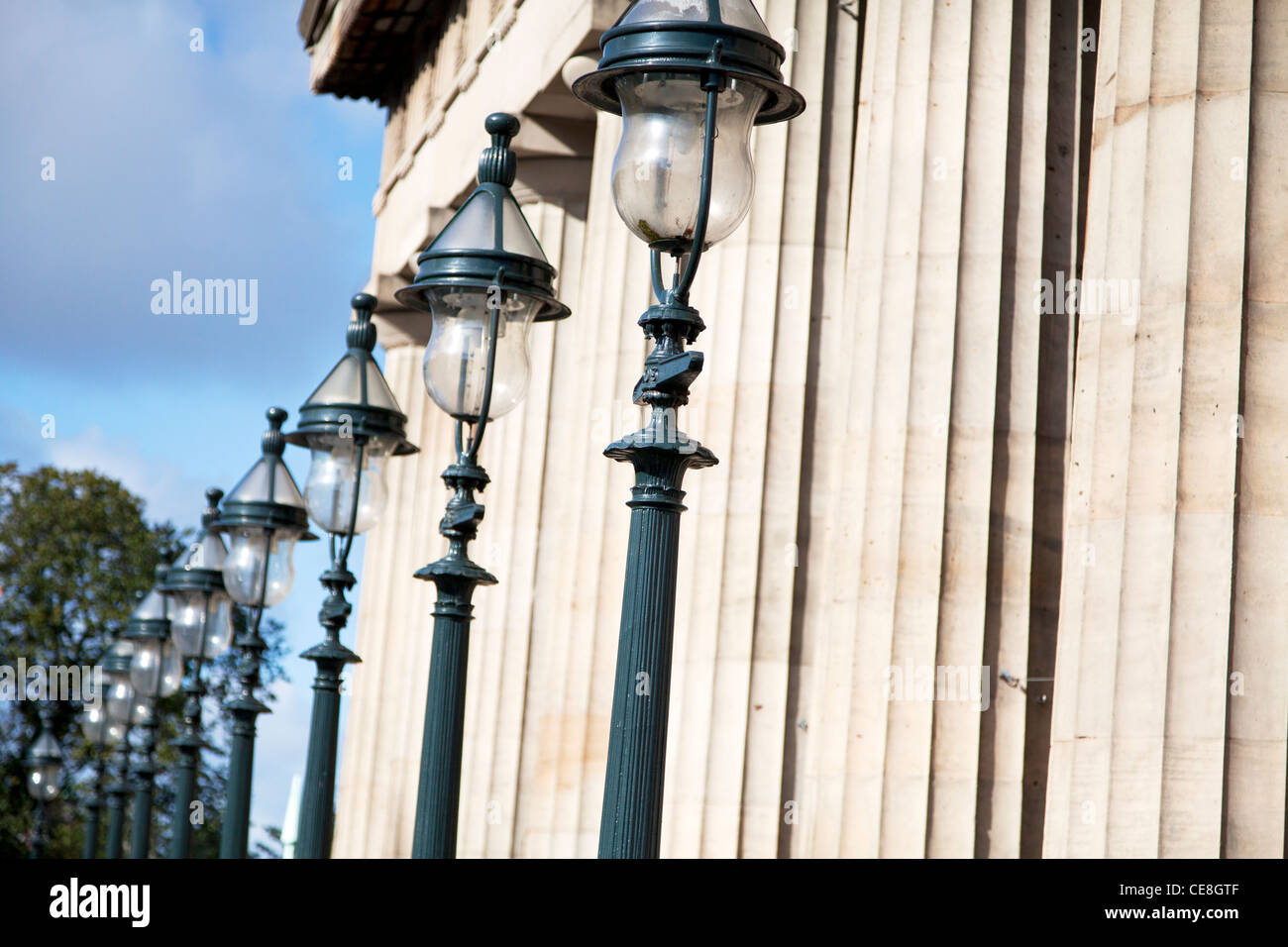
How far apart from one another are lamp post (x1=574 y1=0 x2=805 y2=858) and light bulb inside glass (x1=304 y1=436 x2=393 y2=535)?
594 cm

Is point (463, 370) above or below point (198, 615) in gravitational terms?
above

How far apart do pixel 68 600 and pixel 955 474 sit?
49.4m

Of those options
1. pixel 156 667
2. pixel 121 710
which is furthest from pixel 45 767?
pixel 156 667

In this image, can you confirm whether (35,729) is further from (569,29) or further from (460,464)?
(460,464)

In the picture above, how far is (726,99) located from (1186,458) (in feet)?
12.5

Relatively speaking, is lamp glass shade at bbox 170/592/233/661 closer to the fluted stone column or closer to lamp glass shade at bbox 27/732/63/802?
the fluted stone column

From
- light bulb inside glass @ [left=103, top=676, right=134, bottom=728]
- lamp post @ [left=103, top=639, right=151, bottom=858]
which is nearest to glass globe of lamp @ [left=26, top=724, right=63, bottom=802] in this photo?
lamp post @ [left=103, top=639, right=151, bottom=858]

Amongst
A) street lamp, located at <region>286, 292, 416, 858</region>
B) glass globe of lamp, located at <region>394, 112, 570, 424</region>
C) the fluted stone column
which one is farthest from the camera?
street lamp, located at <region>286, 292, 416, 858</region>

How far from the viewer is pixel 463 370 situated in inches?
423

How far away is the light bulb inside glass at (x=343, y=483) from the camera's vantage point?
44.3 feet

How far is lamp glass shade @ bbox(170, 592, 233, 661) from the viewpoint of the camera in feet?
70.5

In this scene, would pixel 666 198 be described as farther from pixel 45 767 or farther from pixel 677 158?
pixel 45 767

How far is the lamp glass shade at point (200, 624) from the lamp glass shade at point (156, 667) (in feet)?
9.19

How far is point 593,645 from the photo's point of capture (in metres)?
18.3
